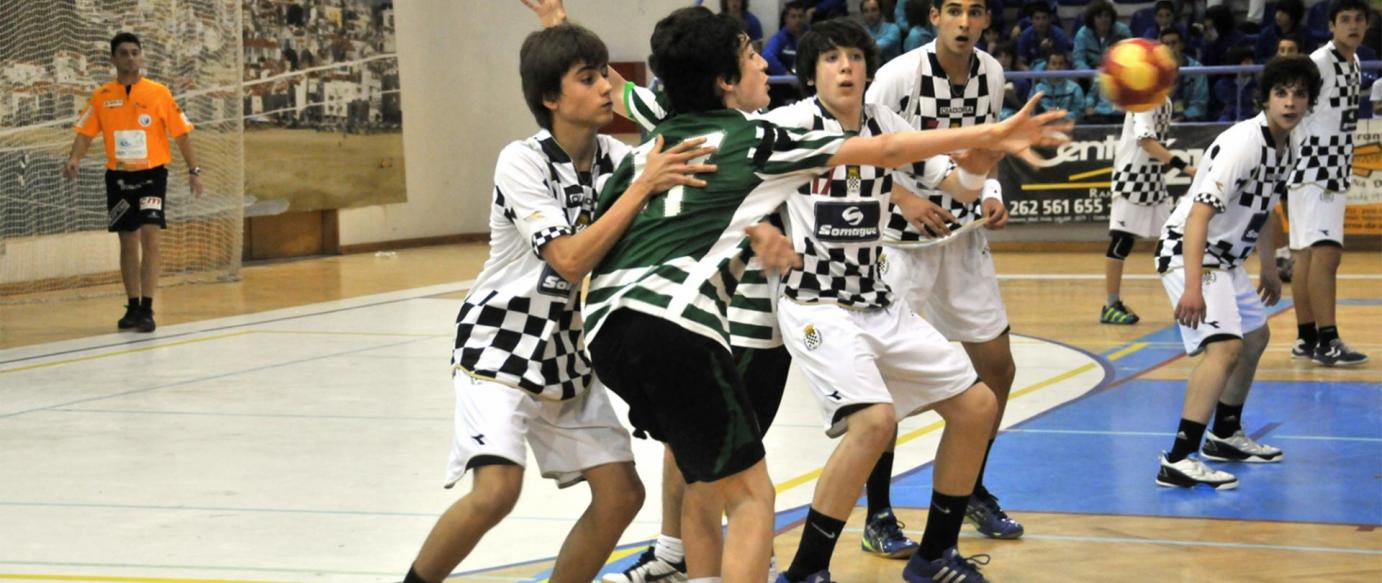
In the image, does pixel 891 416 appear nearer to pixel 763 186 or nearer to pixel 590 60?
pixel 763 186

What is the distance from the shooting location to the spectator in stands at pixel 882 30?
18297 mm

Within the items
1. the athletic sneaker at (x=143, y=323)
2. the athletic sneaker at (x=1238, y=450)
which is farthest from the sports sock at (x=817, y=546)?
the athletic sneaker at (x=143, y=323)

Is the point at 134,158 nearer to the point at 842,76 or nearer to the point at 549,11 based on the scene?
the point at 549,11

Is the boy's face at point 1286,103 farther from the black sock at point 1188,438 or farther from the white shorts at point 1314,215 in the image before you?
the white shorts at point 1314,215

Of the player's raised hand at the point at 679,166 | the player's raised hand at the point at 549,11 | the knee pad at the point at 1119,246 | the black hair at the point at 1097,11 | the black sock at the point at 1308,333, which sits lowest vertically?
the black sock at the point at 1308,333

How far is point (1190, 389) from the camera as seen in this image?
20.2 ft

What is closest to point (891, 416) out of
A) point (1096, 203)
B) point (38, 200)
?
point (38, 200)

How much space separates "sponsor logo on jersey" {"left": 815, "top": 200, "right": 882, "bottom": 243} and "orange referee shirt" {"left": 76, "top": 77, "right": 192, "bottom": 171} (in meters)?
8.13

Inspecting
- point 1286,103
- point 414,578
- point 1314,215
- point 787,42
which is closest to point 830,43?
point 414,578

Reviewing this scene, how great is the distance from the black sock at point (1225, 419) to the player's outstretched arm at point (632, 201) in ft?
12.2

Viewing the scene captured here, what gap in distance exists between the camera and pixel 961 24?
5.38 meters

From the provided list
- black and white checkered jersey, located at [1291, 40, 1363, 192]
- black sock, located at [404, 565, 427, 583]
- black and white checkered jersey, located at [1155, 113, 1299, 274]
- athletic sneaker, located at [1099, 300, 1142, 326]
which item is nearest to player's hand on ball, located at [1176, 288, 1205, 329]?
black and white checkered jersey, located at [1155, 113, 1299, 274]

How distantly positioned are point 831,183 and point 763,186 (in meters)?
0.87

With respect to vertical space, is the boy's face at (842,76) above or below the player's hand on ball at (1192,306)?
above
